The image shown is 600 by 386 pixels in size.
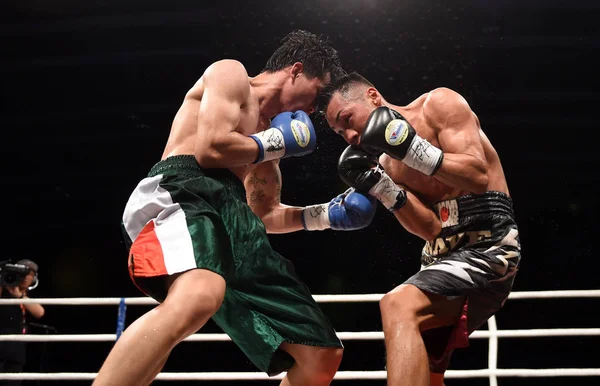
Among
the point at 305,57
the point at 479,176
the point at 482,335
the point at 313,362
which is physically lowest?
the point at 482,335

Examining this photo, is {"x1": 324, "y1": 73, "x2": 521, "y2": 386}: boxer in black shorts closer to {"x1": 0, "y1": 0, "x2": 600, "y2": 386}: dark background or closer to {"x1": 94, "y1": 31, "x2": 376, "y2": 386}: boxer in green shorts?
{"x1": 94, "y1": 31, "x2": 376, "y2": 386}: boxer in green shorts

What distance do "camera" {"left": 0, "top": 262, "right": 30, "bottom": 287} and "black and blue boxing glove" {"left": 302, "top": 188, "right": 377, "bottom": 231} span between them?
7.85 ft

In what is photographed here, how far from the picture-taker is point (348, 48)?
7062 mm

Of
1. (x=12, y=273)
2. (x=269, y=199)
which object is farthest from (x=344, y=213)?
(x=12, y=273)

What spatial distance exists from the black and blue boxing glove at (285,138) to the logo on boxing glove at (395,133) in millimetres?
266

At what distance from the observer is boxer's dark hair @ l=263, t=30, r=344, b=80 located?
2.40 m

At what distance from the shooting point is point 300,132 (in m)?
2.14

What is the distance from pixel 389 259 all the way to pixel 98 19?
4.29m

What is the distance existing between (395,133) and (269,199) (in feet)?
2.23

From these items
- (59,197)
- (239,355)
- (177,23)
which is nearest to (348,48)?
(177,23)

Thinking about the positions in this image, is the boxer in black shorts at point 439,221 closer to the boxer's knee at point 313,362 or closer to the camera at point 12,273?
the boxer's knee at point 313,362

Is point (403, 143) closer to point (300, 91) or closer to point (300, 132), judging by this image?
point (300, 132)

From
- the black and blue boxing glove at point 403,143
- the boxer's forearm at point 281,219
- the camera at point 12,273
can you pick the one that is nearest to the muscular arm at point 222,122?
the black and blue boxing glove at point 403,143

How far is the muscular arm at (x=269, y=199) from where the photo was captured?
2533 millimetres
